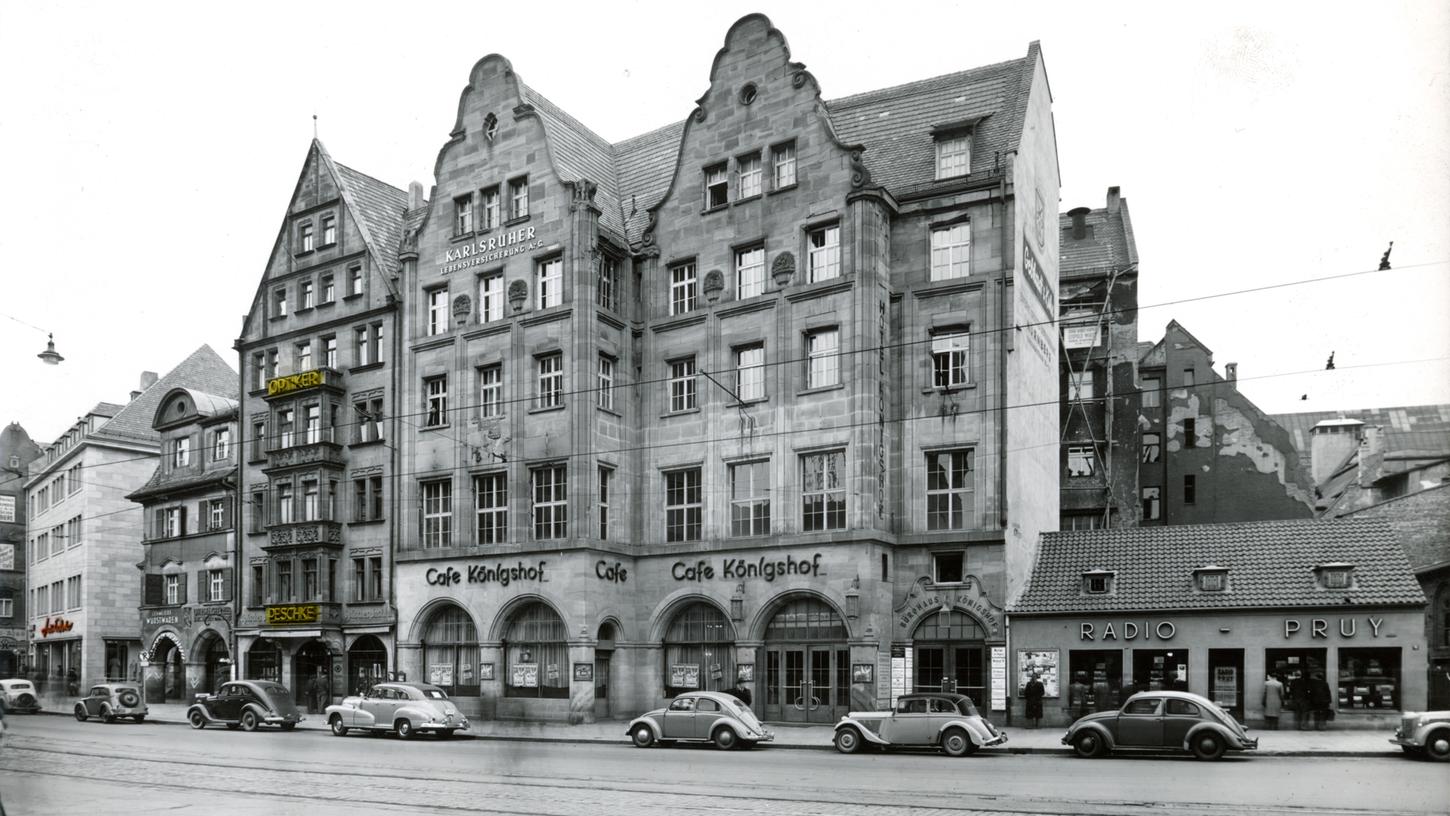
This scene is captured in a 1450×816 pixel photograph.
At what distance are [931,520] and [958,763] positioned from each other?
12.4 meters

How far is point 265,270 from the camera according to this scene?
49.1m

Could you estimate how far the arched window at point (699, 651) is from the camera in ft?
119

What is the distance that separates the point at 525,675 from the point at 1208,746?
21.7 meters

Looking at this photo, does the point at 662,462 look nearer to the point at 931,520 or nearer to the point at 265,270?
the point at 931,520

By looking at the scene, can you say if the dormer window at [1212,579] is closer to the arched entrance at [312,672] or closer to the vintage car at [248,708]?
the vintage car at [248,708]

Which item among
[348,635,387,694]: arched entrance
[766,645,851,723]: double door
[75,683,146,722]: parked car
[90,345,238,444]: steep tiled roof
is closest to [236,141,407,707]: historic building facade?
[348,635,387,694]: arched entrance

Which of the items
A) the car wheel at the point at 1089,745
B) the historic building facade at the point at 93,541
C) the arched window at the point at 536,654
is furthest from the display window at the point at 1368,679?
the historic building facade at the point at 93,541

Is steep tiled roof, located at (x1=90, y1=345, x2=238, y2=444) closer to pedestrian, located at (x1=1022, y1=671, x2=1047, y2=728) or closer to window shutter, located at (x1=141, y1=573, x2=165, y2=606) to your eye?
window shutter, located at (x1=141, y1=573, x2=165, y2=606)

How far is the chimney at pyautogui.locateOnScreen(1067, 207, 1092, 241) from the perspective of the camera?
5319 centimetres

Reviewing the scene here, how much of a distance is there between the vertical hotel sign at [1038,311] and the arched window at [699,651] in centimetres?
1285

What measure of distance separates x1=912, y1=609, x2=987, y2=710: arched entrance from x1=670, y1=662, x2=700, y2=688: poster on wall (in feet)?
22.9

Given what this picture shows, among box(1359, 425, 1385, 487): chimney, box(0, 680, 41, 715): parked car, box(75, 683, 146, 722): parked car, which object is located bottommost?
box(0, 680, 41, 715): parked car

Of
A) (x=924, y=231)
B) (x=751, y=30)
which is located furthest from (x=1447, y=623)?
(x=751, y=30)

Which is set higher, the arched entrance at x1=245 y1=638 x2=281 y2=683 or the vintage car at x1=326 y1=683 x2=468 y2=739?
the vintage car at x1=326 y1=683 x2=468 y2=739
